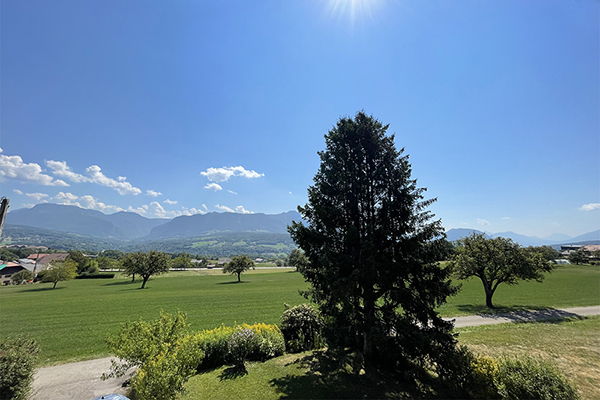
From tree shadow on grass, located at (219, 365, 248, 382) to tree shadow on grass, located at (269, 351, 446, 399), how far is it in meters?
1.61

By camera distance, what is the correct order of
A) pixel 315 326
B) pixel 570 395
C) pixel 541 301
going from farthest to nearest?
pixel 541 301, pixel 315 326, pixel 570 395

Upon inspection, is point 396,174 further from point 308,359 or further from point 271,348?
point 271,348

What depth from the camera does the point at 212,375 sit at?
1030cm

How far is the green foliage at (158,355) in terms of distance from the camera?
263 inches

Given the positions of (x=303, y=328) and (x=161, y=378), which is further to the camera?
(x=303, y=328)

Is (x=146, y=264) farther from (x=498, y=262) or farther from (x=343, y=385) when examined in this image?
(x=498, y=262)

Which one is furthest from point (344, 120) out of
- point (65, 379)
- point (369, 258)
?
point (65, 379)

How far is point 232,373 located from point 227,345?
1.45 metres

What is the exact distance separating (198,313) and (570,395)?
26876 millimetres

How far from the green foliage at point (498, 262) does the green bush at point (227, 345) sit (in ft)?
70.0

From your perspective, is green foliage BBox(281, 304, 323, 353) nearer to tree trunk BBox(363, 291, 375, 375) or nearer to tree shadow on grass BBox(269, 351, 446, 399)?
tree shadow on grass BBox(269, 351, 446, 399)

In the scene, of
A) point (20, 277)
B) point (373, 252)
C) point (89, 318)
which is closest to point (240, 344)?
point (373, 252)

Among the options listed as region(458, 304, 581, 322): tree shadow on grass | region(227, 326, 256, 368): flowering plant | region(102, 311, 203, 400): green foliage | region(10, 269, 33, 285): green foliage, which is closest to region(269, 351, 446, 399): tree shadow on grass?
Answer: region(227, 326, 256, 368): flowering plant

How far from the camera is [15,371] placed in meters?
7.85
